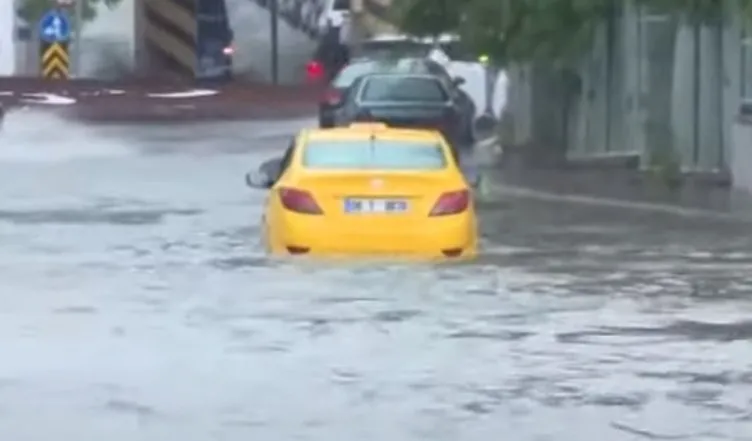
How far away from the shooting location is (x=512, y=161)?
131 ft

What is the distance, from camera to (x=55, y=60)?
70.4 metres

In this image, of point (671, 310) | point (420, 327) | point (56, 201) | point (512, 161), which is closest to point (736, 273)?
point (671, 310)

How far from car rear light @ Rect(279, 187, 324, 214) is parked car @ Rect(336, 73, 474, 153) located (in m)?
16.1

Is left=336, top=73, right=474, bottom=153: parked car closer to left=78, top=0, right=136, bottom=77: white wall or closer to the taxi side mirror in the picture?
the taxi side mirror

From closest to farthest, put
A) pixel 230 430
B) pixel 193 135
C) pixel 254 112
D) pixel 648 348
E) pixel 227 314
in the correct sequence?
pixel 230 430
pixel 648 348
pixel 227 314
pixel 193 135
pixel 254 112

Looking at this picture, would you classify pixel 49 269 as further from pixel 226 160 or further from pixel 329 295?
pixel 226 160

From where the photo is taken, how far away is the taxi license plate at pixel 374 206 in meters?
22.4

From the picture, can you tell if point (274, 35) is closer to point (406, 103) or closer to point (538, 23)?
point (406, 103)

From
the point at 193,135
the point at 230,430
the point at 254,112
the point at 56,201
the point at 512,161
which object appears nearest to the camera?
the point at 230,430

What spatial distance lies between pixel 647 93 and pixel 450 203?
16024 millimetres

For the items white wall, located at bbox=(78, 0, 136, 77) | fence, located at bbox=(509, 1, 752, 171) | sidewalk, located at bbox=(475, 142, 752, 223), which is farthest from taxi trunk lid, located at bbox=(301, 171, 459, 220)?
white wall, located at bbox=(78, 0, 136, 77)

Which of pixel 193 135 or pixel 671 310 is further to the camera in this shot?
pixel 193 135

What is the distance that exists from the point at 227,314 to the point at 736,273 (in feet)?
18.1

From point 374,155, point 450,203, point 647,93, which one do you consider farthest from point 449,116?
point 450,203
